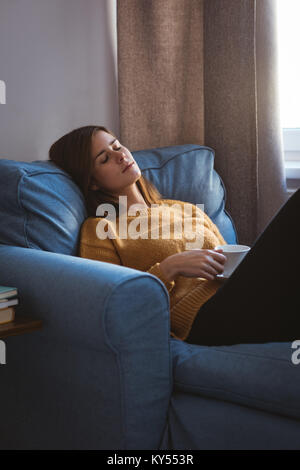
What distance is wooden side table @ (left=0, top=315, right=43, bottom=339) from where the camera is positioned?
111 cm

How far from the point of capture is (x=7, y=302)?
45.2 inches

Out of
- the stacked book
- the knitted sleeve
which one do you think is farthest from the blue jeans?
the stacked book

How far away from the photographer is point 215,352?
3.79ft

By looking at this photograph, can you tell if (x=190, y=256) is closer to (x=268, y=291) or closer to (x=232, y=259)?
(x=232, y=259)

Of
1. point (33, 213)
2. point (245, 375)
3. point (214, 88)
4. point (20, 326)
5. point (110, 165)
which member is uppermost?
Result: point (214, 88)

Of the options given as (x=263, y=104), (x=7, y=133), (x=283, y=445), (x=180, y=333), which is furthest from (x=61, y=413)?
(x=263, y=104)

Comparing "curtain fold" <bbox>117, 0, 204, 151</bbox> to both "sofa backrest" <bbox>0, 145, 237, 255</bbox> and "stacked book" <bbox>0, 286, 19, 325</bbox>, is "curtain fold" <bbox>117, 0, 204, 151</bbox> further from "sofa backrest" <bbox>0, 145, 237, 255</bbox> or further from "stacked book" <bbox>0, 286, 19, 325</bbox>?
"stacked book" <bbox>0, 286, 19, 325</bbox>

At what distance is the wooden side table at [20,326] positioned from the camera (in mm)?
1106

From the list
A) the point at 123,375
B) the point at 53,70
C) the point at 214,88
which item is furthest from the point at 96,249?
the point at 214,88

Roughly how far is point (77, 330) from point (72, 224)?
0.48 m

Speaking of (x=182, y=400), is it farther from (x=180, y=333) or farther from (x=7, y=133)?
(x=7, y=133)

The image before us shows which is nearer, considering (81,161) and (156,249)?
(156,249)

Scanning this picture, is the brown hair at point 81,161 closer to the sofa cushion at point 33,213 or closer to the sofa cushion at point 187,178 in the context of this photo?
the sofa cushion at point 33,213

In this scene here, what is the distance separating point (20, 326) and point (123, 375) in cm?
25
